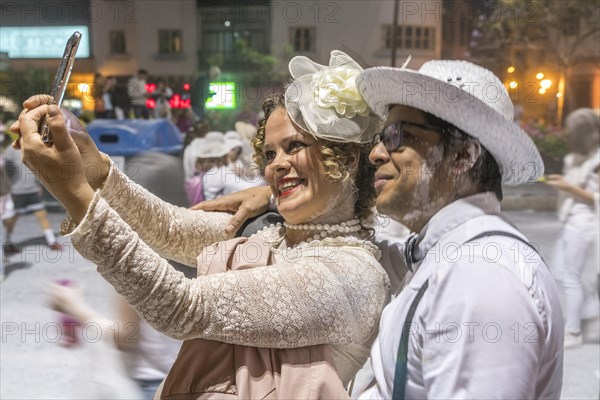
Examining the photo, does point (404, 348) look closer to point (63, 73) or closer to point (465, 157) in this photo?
point (465, 157)

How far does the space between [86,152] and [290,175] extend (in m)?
0.43

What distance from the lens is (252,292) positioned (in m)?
1.14

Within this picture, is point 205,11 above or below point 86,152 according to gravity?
above

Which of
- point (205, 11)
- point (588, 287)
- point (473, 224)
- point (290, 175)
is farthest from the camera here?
point (588, 287)

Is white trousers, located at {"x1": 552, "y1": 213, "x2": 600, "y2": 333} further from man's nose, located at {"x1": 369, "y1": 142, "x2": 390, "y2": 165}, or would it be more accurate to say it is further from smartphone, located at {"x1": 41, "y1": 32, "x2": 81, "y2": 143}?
smartphone, located at {"x1": 41, "y1": 32, "x2": 81, "y2": 143}

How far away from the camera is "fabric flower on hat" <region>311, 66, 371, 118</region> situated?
127 cm

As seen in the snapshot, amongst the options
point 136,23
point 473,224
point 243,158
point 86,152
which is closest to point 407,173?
point 473,224

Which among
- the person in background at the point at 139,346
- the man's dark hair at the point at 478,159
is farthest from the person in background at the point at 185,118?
the man's dark hair at the point at 478,159

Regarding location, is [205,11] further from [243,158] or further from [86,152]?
[86,152]

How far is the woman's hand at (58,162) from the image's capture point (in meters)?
1.01

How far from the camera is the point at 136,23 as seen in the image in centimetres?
355

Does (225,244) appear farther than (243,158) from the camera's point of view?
No

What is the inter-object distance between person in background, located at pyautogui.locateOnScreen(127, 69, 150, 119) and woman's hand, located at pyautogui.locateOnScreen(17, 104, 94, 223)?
2.44 metres

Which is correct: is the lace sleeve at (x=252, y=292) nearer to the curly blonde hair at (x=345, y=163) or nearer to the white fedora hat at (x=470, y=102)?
the curly blonde hair at (x=345, y=163)
